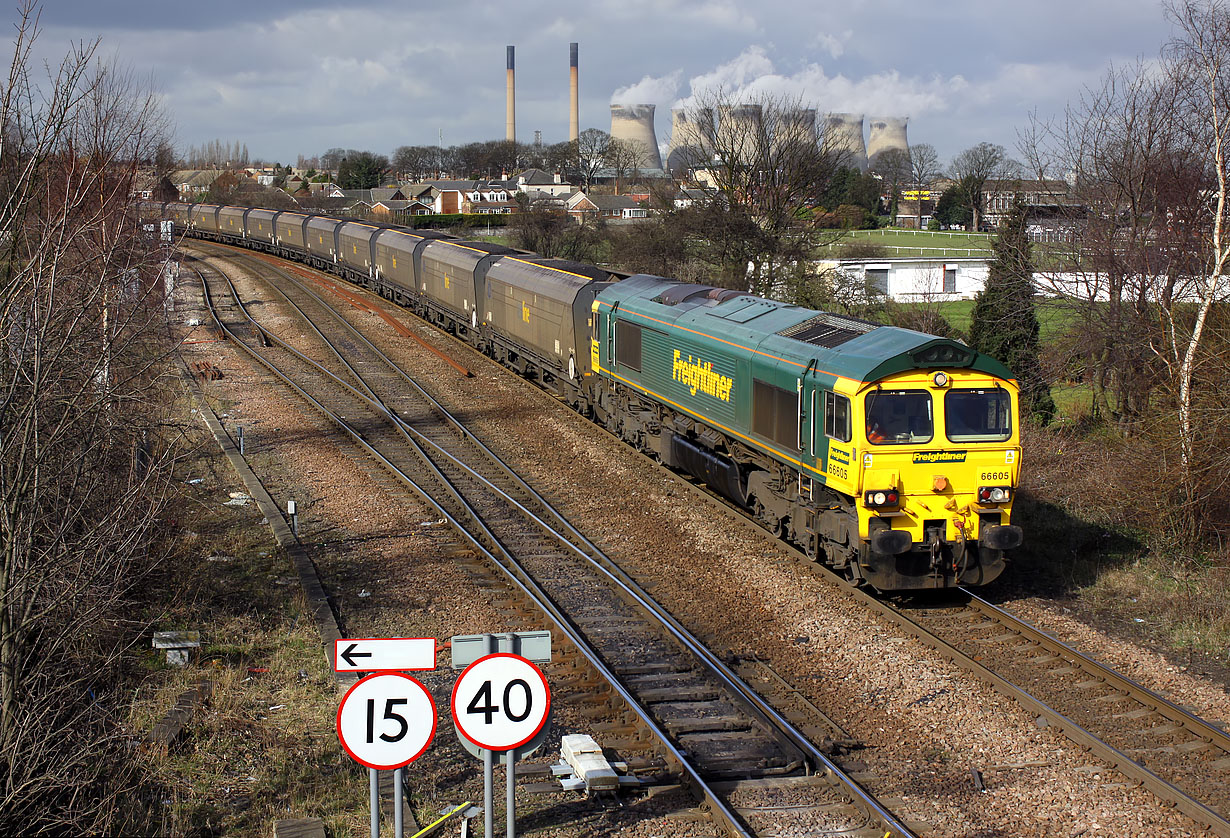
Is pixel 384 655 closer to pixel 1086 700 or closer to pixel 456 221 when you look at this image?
pixel 1086 700

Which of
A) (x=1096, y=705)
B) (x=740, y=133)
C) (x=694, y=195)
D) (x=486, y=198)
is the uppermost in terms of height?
(x=486, y=198)

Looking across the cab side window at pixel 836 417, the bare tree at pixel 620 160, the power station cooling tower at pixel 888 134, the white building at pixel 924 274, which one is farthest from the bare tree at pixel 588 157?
the cab side window at pixel 836 417

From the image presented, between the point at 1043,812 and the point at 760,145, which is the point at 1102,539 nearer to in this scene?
the point at 1043,812

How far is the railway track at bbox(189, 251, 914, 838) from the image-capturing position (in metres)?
8.93

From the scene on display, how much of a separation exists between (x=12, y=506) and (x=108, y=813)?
7.67ft

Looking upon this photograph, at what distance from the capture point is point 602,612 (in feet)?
42.5

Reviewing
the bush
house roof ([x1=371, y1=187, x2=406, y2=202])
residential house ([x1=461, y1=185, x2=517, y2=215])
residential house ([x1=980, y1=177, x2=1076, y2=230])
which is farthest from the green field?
house roof ([x1=371, y1=187, x2=406, y2=202])

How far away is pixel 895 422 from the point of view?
41.0ft

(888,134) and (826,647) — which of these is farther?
(888,134)

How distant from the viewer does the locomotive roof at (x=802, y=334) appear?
1259 centimetres

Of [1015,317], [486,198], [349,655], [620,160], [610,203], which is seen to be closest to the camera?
[349,655]

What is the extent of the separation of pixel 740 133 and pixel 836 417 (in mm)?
32092

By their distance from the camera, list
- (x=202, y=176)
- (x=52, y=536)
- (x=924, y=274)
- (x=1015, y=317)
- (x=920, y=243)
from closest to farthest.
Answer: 1. (x=52, y=536)
2. (x=1015, y=317)
3. (x=924, y=274)
4. (x=920, y=243)
5. (x=202, y=176)

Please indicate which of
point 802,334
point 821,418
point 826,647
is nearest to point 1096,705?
point 826,647
